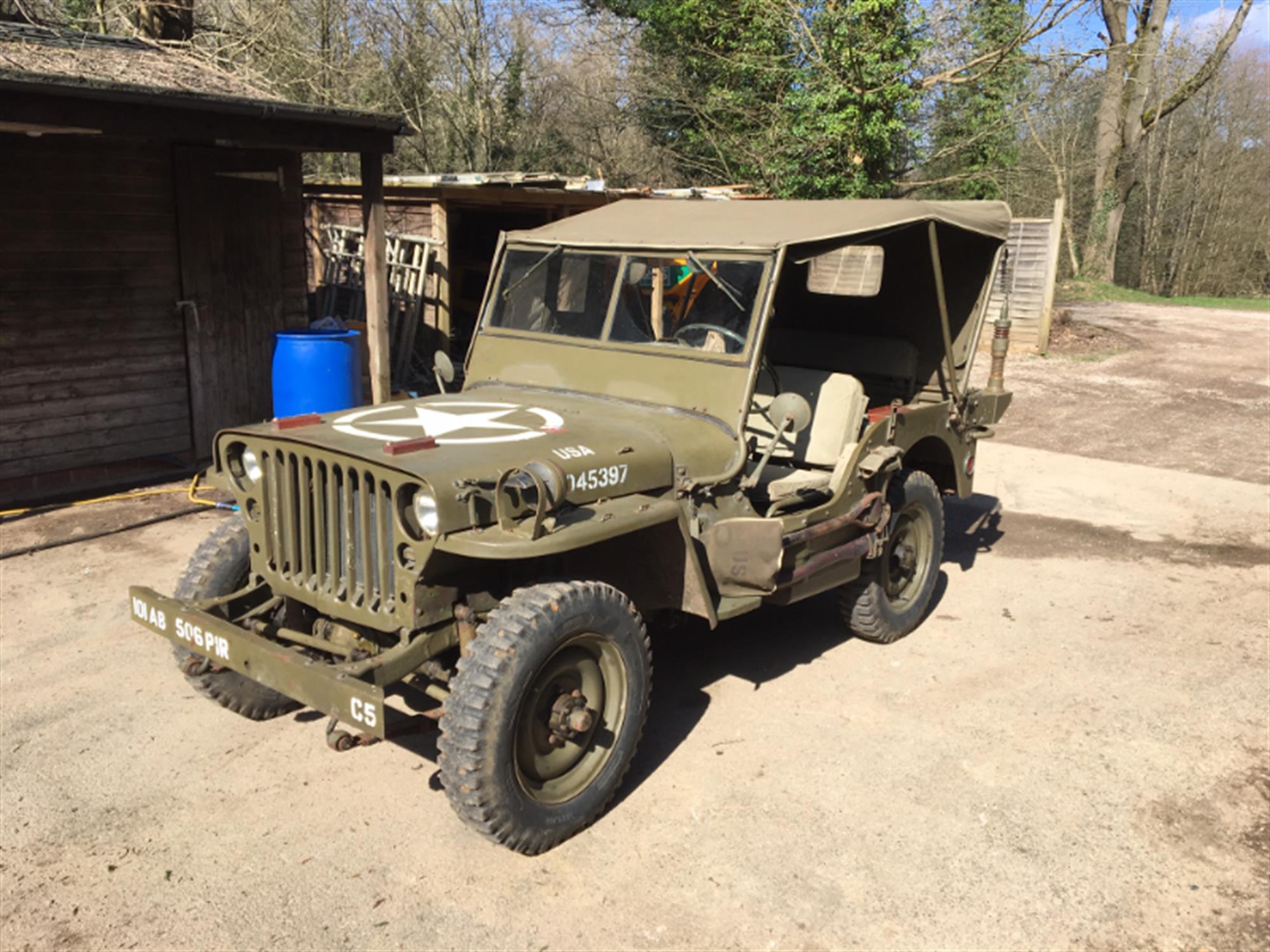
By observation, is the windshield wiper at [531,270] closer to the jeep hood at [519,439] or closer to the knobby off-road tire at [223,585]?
the jeep hood at [519,439]

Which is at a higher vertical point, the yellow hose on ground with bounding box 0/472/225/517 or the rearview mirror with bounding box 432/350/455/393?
the rearview mirror with bounding box 432/350/455/393

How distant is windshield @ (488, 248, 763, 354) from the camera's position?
4.45 m

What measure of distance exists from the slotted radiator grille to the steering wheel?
165cm

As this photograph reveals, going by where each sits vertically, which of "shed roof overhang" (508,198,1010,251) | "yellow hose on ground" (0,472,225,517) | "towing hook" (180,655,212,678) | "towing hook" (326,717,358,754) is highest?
"shed roof overhang" (508,198,1010,251)

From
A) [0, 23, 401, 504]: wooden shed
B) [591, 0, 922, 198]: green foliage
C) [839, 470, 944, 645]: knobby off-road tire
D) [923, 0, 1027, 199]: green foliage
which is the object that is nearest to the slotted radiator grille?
[839, 470, 944, 645]: knobby off-road tire

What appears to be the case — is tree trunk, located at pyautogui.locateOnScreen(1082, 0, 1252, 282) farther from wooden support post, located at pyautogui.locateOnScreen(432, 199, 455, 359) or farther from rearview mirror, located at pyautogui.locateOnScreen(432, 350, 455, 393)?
rearview mirror, located at pyautogui.locateOnScreen(432, 350, 455, 393)

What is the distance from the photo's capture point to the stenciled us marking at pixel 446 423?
12.5ft

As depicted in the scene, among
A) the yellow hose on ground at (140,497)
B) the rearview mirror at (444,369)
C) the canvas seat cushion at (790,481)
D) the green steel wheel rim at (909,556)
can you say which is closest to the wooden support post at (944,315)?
the green steel wheel rim at (909,556)

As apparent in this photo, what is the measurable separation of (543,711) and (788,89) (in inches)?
556

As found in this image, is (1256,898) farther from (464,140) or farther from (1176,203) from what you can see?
(1176,203)

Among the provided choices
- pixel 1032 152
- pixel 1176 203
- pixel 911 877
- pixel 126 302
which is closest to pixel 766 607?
pixel 911 877

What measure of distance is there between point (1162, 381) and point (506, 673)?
43.6ft

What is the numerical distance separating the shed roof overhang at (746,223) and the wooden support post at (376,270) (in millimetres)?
3260

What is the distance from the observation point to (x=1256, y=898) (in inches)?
132
